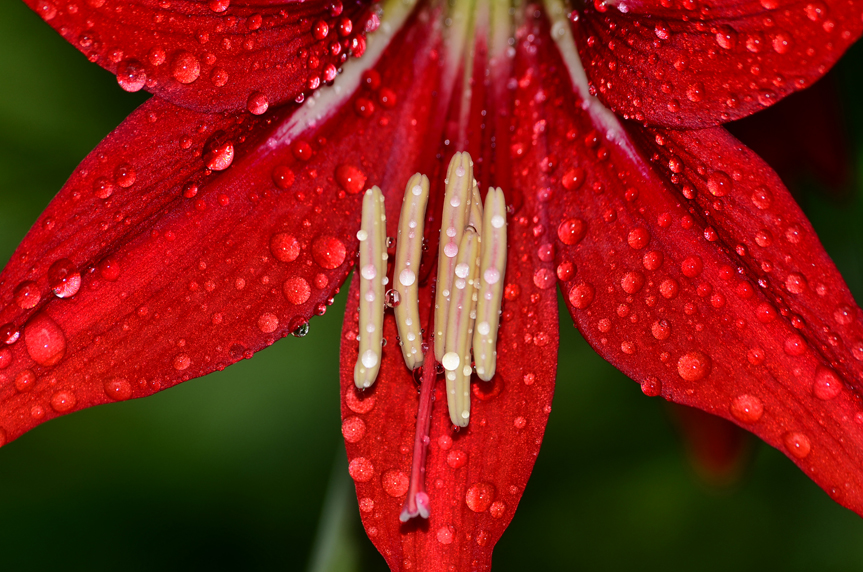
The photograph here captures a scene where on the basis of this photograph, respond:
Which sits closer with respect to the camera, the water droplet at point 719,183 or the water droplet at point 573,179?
the water droplet at point 719,183

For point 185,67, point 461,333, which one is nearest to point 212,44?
point 185,67

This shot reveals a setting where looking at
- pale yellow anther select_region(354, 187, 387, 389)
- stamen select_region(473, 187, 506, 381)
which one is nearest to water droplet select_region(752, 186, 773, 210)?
stamen select_region(473, 187, 506, 381)

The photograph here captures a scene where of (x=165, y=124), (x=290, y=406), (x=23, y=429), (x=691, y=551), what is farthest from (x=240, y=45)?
(x=691, y=551)

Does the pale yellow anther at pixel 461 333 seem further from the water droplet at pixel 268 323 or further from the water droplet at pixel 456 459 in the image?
the water droplet at pixel 268 323

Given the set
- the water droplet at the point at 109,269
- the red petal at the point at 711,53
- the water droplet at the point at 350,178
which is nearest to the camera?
the red petal at the point at 711,53

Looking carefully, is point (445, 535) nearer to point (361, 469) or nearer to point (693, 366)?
point (361, 469)

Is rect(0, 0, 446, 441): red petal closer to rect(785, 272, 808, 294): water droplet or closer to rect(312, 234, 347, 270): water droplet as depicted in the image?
rect(312, 234, 347, 270): water droplet

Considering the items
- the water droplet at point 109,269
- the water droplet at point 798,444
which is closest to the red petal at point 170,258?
the water droplet at point 109,269
